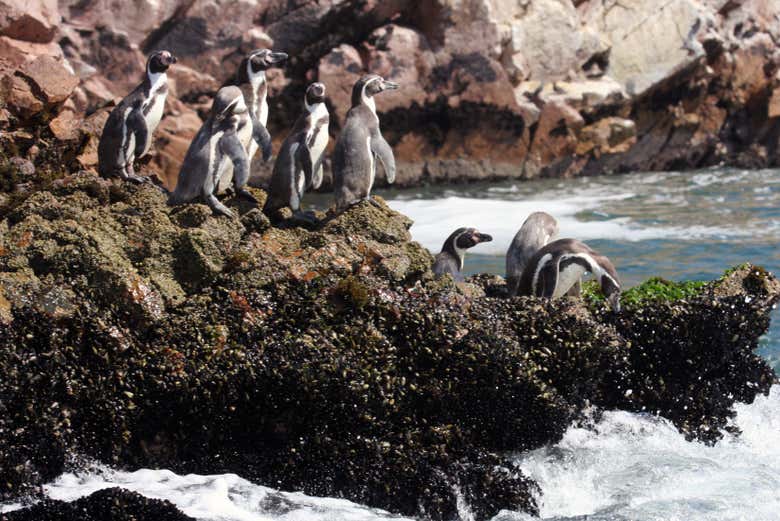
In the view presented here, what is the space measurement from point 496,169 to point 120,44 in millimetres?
9680

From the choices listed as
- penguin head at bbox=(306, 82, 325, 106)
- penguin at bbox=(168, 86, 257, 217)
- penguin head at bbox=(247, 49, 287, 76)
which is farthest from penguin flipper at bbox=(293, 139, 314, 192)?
penguin head at bbox=(247, 49, 287, 76)

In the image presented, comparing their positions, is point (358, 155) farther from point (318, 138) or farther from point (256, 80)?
point (256, 80)

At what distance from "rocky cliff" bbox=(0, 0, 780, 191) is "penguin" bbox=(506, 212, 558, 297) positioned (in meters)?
12.8

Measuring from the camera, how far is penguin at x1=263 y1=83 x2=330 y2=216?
790 cm

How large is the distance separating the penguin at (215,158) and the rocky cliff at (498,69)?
13405 mm

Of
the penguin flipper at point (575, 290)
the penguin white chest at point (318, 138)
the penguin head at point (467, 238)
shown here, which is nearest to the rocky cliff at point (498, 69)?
the penguin white chest at point (318, 138)

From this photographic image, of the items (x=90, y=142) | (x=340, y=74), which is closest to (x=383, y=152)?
(x=90, y=142)

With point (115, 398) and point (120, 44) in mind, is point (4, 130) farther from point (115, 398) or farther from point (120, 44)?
point (120, 44)

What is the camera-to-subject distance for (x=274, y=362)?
6121mm

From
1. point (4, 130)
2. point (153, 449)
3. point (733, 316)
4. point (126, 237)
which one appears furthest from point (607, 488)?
point (4, 130)

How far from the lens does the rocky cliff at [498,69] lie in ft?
80.5

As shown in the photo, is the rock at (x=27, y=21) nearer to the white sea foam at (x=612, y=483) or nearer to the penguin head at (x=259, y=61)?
the penguin head at (x=259, y=61)

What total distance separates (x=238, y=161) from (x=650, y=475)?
11.7ft

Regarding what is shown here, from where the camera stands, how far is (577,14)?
1096 inches
